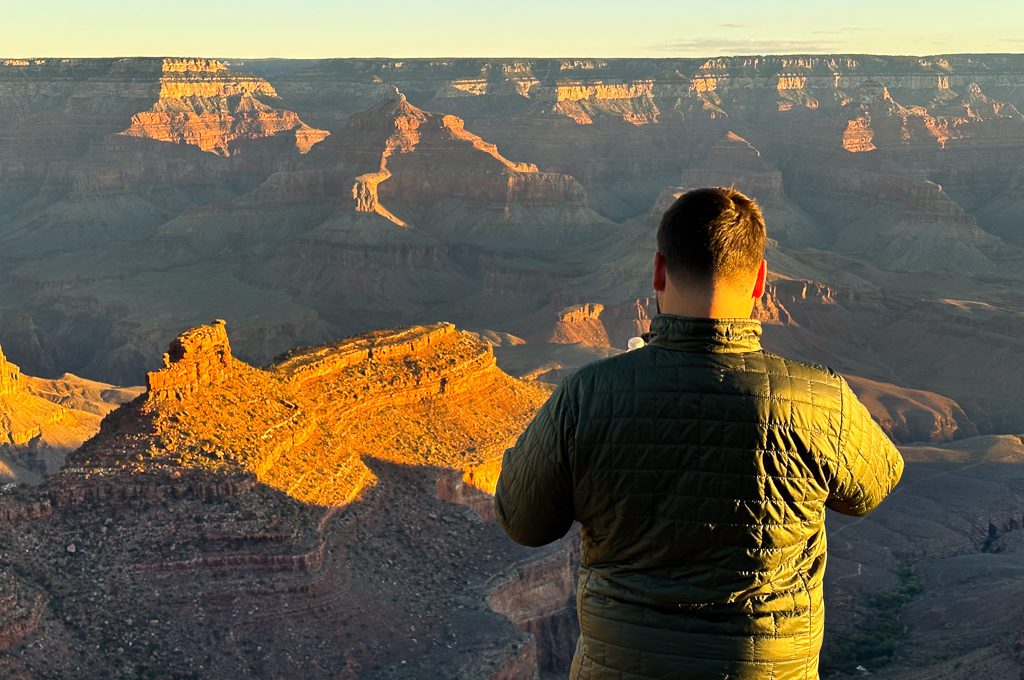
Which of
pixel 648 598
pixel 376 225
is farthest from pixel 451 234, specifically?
pixel 648 598

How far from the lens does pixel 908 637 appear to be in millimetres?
46562

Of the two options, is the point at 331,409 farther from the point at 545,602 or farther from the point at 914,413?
the point at 914,413

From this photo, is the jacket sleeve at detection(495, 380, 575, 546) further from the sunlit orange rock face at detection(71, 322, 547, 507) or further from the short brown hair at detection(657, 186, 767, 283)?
the sunlit orange rock face at detection(71, 322, 547, 507)

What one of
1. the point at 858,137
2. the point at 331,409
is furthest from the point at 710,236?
the point at 858,137

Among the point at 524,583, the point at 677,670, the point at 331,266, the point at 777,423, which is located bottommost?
the point at 331,266

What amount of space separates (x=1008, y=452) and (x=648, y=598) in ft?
238

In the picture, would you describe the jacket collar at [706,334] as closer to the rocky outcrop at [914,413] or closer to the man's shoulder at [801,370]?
the man's shoulder at [801,370]

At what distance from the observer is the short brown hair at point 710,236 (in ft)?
24.5

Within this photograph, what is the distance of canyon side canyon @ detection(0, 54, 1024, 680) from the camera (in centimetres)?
3294

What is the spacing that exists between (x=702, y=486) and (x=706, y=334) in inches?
33.8

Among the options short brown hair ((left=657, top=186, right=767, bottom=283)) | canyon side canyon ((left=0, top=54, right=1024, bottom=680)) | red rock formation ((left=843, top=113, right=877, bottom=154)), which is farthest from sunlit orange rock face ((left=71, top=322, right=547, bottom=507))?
red rock formation ((left=843, top=113, right=877, bottom=154))

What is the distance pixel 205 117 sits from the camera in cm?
18975

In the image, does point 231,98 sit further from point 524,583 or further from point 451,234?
point 524,583

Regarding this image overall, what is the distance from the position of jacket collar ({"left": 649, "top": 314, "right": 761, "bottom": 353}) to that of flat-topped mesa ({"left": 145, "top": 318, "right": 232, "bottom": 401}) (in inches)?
1176
